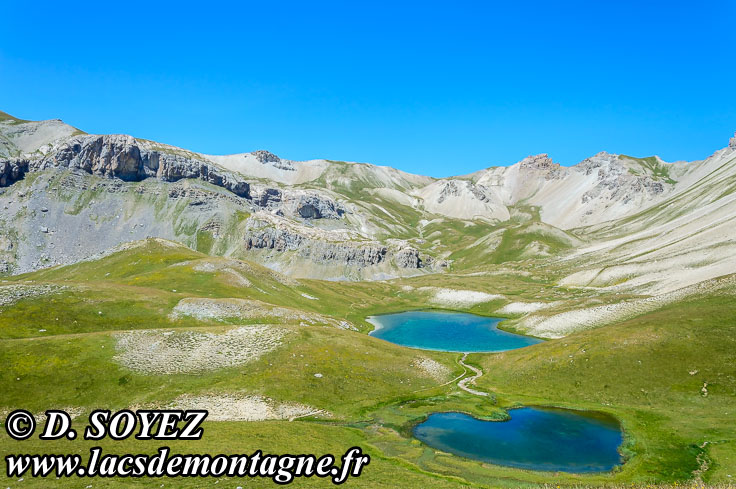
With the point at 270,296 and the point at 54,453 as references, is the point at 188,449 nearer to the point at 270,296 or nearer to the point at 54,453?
the point at 54,453

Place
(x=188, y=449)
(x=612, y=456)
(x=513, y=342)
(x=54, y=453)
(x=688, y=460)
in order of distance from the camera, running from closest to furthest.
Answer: (x=54, y=453)
(x=188, y=449)
(x=688, y=460)
(x=612, y=456)
(x=513, y=342)

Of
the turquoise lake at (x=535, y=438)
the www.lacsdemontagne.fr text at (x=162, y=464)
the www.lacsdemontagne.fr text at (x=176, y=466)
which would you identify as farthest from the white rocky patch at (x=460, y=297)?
the www.lacsdemontagne.fr text at (x=176, y=466)

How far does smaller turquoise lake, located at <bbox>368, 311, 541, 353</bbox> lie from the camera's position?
10888 cm

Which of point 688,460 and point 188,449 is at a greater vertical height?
point 688,460

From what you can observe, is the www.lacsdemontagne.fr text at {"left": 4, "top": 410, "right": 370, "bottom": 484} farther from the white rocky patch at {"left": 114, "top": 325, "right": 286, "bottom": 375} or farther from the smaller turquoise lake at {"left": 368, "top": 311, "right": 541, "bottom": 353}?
the smaller turquoise lake at {"left": 368, "top": 311, "right": 541, "bottom": 353}

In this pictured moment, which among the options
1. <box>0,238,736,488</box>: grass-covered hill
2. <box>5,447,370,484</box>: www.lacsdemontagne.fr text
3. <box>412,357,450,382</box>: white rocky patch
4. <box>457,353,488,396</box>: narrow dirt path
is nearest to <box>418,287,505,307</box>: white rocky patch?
<box>0,238,736,488</box>: grass-covered hill

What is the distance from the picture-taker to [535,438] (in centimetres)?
4412

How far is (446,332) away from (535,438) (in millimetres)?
87360

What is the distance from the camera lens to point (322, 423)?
46656 mm

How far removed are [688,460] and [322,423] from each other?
35.9 metres

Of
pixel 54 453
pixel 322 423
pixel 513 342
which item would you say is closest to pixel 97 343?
pixel 54 453

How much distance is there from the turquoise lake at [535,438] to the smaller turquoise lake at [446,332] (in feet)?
167

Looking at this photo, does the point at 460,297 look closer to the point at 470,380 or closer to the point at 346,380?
the point at 470,380

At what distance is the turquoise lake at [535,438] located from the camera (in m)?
37.9
